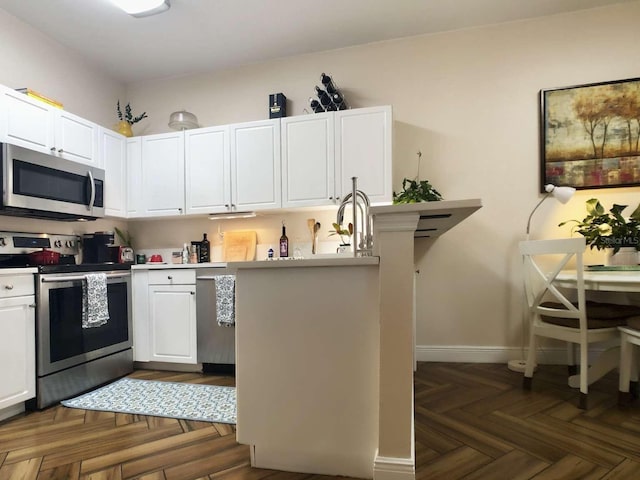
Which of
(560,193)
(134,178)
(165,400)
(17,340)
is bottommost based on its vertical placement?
(165,400)

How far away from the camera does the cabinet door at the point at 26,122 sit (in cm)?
233

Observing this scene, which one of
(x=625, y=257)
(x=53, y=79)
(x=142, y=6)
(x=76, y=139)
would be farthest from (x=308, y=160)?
(x=625, y=257)

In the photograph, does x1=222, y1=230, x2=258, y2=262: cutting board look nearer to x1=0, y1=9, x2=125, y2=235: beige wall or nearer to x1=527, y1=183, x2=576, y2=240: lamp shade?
x1=0, y1=9, x2=125, y2=235: beige wall

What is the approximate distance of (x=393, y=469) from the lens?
1.22m

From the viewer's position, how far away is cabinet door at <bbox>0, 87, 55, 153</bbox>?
2.33 meters

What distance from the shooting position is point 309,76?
3270 millimetres

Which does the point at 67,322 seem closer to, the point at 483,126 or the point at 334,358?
the point at 334,358

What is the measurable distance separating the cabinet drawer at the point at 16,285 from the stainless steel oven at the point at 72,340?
4cm

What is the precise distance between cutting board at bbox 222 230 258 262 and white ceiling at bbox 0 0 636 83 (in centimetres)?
167

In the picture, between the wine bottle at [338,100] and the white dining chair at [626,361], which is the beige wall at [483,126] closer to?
the wine bottle at [338,100]

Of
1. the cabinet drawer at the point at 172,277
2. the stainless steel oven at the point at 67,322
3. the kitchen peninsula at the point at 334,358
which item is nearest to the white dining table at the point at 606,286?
Answer: the kitchen peninsula at the point at 334,358

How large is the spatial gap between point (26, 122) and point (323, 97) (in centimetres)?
221

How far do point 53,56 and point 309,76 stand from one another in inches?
85.6

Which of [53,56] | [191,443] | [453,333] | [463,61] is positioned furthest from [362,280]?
[53,56]
